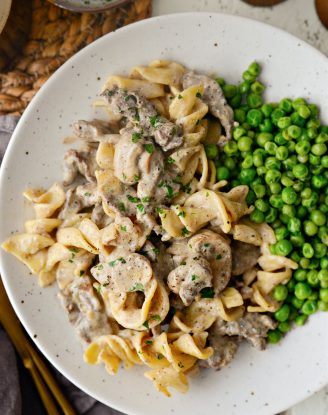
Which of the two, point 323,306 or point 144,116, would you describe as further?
point 323,306

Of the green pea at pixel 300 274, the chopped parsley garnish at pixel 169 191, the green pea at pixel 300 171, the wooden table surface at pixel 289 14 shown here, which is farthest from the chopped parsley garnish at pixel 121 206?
the wooden table surface at pixel 289 14

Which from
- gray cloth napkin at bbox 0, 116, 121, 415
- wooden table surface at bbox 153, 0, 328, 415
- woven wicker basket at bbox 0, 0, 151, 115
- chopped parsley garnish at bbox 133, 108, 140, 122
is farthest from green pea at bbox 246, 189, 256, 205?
gray cloth napkin at bbox 0, 116, 121, 415

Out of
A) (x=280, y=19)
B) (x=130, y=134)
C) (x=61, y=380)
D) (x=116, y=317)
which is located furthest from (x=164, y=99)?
(x=61, y=380)

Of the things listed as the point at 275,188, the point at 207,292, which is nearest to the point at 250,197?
the point at 275,188

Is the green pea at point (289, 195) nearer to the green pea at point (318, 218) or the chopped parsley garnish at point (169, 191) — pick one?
the green pea at point (318, 218)

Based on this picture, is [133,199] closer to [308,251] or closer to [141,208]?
[141,208]

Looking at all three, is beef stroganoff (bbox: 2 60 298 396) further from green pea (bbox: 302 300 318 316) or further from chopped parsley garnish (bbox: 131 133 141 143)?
green pea (bbox: 302 300 318 316)
